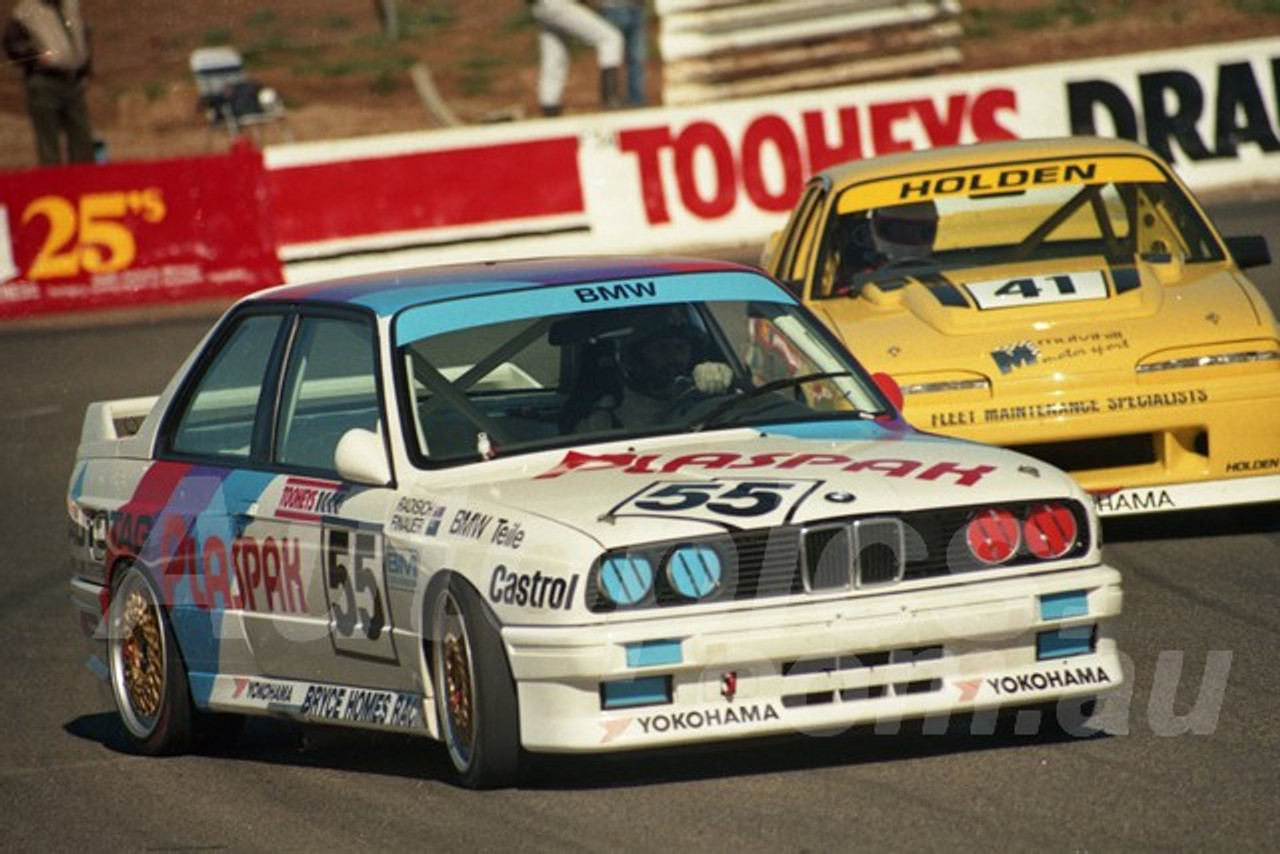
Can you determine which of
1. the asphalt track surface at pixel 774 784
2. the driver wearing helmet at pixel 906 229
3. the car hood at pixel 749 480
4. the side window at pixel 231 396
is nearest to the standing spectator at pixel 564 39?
the driver wearing helmet at pixel 906 229

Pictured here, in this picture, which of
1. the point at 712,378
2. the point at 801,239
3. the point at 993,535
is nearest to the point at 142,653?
the point at 712,378

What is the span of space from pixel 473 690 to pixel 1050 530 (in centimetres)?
148

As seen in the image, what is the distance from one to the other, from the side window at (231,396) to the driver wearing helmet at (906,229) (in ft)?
12.9

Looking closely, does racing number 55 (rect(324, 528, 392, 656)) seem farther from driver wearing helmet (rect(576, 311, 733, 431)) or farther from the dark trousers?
the dark trousers

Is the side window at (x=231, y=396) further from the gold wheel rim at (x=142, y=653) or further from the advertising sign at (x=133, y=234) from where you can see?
the advertising sign at (x=133, y=234)

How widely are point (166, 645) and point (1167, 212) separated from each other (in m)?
5.22

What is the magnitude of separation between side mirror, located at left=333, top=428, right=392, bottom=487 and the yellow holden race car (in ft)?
10.5

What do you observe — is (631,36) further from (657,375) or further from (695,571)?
(695,571)

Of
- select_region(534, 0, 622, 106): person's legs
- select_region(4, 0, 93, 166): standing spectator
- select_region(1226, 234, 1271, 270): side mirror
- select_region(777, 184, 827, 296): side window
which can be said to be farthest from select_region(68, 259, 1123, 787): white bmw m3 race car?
select_region(534, 0, 622, 106): person's legs

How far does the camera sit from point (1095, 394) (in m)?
9.72

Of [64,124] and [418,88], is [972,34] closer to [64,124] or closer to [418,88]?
[418,88]

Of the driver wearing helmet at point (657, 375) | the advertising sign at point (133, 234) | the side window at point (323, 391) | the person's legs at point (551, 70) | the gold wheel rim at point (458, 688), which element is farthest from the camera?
the person's legs at point (551, 70)

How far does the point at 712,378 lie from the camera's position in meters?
7.49

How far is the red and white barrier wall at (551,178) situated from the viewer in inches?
827
